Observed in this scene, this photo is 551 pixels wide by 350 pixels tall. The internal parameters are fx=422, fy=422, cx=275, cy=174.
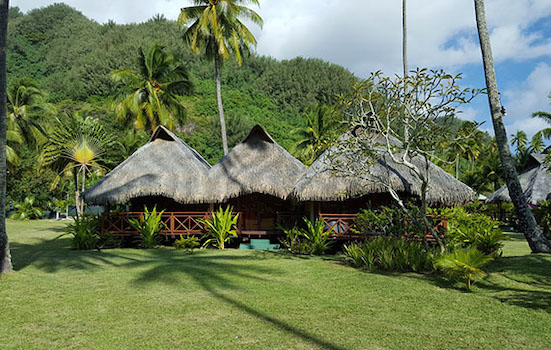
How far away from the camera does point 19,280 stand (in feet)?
25.6

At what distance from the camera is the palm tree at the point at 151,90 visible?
20047mm

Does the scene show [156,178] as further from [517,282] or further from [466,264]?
[517,282]

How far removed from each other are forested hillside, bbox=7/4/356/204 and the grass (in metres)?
28.0

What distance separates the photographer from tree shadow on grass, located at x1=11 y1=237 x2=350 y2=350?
6125mm

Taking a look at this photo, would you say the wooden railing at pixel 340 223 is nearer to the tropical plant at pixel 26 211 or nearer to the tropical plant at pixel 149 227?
the tropical plant at pixel 149 227

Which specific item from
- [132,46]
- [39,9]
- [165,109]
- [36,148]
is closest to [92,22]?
[39,9]

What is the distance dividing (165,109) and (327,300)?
16.4 m

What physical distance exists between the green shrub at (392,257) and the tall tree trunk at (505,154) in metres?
2.55

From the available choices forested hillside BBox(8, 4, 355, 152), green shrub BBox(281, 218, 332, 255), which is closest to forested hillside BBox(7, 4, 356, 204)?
forested hillside BBox(8, 4, 355, 152)

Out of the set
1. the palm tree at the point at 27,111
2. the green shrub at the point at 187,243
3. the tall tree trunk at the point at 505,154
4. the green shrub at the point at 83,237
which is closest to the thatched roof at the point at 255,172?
the green shrub at the point at 187,243

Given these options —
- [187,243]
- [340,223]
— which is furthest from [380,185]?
[187,243]

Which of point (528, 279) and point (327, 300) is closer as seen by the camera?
point (327, 300)

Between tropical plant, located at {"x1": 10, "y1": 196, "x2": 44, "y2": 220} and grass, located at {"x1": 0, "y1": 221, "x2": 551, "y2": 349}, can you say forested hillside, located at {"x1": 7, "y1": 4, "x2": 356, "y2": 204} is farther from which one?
grass, located at {"x1": 0, "y1": 221, "x2": 551, "y2": 349}

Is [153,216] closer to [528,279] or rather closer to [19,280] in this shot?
[19,280]
